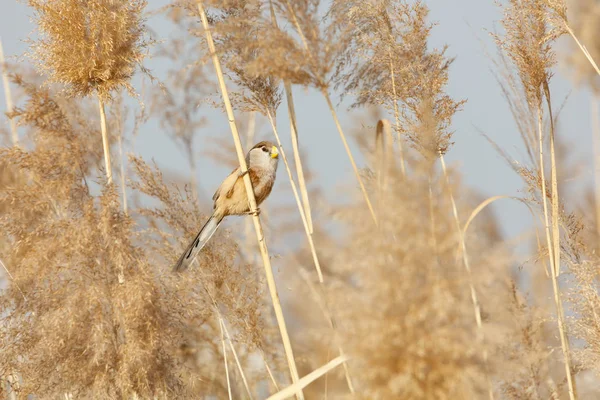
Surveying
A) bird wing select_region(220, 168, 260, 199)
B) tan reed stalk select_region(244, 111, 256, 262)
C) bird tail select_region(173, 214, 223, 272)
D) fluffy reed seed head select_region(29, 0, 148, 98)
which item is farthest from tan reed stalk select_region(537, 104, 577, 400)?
tan reed stalk select_region(244, 111, 256, 262)

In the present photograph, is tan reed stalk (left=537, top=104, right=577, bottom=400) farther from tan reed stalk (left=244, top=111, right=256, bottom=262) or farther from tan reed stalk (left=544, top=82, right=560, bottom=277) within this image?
tan reed stalk (left=244, top=111, right=256, bottom=262)

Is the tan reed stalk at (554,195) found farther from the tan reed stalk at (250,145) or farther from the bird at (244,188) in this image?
the tan reed stalk at (250,145)

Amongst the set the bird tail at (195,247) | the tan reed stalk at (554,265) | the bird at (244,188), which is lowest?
the tan reed stalk at (554,265)

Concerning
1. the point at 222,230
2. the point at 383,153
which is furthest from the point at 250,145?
the point at 383,153

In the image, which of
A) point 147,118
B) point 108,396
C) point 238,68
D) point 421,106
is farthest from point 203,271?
point 147,118

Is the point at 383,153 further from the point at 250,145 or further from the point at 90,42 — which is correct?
the point at 250,145

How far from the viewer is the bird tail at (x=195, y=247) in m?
2.79

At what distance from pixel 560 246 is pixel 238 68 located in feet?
5.08

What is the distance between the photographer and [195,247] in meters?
2.80

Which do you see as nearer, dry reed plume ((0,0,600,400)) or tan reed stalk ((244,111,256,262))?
dry reed plume ((0,0,600,400))

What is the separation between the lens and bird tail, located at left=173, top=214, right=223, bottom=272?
9.16 ft

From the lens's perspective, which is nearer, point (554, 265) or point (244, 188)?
point (554, 265)

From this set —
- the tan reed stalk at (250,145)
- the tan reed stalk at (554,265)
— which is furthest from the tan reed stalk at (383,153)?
the tan reed stalk at (250,145)

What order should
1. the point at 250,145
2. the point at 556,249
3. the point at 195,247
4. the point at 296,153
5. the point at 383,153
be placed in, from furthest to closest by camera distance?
the point at 250,145 → the point at 195,247 → the point at 556,249 → the point at 296,153 → the point at 383,153
